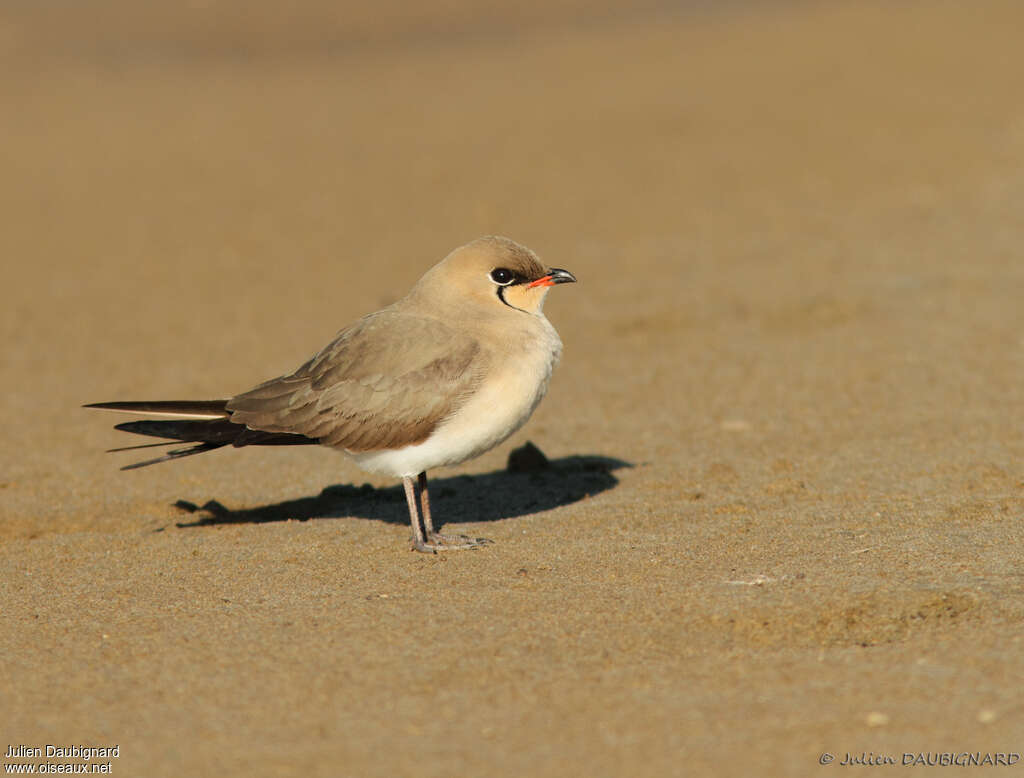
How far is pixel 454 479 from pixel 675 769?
4069mm

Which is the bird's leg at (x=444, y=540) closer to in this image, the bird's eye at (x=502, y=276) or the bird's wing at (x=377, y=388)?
the bird's wing at (x=377, y=388)

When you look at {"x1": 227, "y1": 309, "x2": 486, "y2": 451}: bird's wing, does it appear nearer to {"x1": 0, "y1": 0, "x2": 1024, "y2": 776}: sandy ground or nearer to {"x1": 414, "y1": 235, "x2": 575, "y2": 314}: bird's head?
{"x1": 414, "y1": 235, "x2": 575, "y2": 314}: bird's head

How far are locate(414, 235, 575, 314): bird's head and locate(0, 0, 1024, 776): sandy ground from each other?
115 centimetres

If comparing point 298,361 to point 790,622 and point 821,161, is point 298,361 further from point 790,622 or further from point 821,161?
point 821,161

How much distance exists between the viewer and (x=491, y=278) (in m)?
6.49

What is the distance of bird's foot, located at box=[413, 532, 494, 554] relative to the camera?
6082mm

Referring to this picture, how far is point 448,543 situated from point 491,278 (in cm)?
134

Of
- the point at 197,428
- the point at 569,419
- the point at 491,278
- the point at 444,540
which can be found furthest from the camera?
the point at 569,419

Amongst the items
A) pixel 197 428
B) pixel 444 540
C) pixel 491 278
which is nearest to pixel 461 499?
pixel 444 540

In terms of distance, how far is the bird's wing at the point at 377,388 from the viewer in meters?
6.12

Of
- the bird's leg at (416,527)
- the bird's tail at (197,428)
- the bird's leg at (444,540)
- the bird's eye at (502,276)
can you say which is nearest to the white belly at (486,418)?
the bird's leg at (416,527)

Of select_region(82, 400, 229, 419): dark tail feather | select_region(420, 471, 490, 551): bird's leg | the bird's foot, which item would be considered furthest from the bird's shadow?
select_region(82, 400, 229, 419): dark tail feather

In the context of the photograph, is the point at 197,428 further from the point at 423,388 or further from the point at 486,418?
the point at 486,418

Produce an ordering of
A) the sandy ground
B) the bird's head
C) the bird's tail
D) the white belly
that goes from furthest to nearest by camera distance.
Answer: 1. the bird's head
2. the bird's tail
3. the white belly
4. the sandy ground
